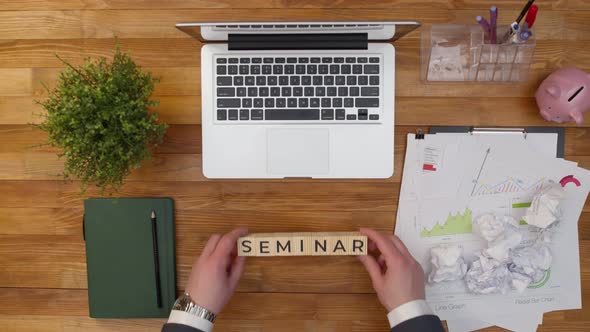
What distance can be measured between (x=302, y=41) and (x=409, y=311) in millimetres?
647

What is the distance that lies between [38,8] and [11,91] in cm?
22

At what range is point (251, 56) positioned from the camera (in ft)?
3.10

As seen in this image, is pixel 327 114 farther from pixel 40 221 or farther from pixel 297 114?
pixel 40 221

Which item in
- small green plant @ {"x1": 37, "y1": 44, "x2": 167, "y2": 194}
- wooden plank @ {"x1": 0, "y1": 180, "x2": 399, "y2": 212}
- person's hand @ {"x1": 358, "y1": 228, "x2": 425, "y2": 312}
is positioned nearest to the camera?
small green plant @ {"x1": 37, "y1": 44, "x2": 167, "y2": 194}

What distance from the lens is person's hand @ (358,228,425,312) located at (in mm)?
918

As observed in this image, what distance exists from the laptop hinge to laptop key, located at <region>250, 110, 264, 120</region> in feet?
0.48

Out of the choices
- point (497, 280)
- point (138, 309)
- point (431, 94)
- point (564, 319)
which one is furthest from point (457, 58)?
point (138, 309)

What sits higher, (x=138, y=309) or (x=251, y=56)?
(x=251, y=56)

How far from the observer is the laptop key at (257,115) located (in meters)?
0.95

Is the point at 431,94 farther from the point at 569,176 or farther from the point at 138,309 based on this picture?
the point at 138,309

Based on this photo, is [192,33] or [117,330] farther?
[117,330]

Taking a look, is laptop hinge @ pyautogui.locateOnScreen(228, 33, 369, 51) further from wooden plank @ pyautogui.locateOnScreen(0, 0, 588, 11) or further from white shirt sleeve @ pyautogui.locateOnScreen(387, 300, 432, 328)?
white shirt sleeve @ pyautogui.locateOnScreen(387, 300, 432, 328)

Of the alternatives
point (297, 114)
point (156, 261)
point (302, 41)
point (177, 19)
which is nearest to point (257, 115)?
point (297, 114)

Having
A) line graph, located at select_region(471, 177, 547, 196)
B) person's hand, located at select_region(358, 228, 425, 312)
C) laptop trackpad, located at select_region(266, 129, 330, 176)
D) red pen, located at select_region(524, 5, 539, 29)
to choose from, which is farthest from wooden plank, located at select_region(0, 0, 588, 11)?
person's hand, located at select_region(358, 228, 425, 312)
